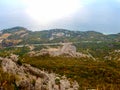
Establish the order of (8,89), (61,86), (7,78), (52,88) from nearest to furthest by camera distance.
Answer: (8,89) < (7,78) < (52,88) < (61,86)

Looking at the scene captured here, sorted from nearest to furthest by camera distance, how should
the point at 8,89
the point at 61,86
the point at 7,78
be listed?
1. the point at 8,89
2. the point at 7,78
3. the point at 61,86

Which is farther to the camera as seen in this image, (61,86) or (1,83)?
(61,86)

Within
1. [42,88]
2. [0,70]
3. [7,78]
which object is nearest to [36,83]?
[42,88]

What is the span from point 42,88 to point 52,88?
641 inches

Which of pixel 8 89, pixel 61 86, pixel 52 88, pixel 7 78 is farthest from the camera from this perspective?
pixel 61 86

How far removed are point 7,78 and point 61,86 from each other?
51003mm

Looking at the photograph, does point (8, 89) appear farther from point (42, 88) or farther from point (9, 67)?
point (9, 67)

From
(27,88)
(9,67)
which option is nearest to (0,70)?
(9,67)

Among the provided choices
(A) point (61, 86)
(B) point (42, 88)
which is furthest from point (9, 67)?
(B) point (42, 88)

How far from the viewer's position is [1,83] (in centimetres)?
14200

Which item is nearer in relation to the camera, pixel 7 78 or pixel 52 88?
pixel 7 78

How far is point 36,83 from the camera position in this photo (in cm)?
15400

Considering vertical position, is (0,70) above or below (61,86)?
Result: above

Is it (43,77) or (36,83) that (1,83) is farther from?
(43,77)
